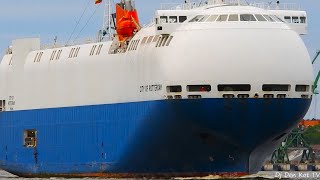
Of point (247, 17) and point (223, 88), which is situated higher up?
point (247, 17)

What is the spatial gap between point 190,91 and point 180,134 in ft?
9.57

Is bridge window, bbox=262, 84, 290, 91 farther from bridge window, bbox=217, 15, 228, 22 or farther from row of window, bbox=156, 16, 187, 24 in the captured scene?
row of window, bbox=156, 16, 187, 24

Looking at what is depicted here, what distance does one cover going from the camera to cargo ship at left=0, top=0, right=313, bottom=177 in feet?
252

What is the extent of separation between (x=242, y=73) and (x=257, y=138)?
4.32 m

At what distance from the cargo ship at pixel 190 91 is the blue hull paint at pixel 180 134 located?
0.06 m

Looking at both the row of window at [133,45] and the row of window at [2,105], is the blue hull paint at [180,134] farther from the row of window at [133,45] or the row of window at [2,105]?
the row of window at [2,105]

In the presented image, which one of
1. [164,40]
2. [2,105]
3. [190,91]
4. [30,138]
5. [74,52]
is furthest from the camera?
[2,105]

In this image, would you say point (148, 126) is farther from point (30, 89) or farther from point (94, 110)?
point (30, 89)

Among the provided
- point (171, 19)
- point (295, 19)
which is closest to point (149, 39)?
point (171, 19)

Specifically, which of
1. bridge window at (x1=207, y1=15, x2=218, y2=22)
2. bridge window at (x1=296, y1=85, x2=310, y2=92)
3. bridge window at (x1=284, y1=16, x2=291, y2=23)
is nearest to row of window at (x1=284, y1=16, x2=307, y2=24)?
bridge window at (x1=284, y1=16, x2=291, y2=23)

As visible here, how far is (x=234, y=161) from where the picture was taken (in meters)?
78.9

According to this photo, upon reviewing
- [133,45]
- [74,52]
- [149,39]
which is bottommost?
[74,52]

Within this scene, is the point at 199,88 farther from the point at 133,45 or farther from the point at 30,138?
the point at 30,138

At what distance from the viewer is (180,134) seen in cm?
7812
